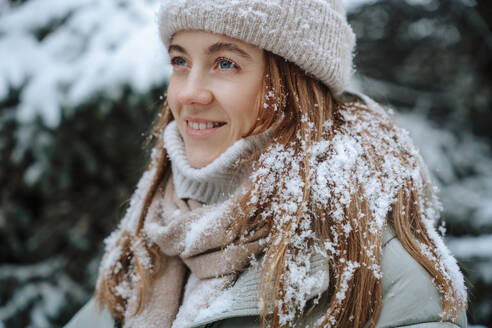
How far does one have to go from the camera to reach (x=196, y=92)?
1.34 m

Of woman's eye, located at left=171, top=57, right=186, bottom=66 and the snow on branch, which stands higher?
the snow on branch

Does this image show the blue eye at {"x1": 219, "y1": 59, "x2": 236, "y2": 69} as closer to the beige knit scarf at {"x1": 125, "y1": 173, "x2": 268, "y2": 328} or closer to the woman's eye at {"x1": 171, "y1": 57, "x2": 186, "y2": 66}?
the woman's eye at {"x1": 171, "y1": 57, "x2": 186, "y2": 66}

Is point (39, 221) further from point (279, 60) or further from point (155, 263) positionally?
point (279, 60)

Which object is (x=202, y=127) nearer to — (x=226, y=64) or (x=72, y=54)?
(x=226, y=64)

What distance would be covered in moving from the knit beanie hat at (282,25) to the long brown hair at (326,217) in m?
0.07

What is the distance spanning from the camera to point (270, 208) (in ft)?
4.20

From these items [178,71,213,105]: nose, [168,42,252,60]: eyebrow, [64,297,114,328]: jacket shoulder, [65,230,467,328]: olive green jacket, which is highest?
[168,42,252,60]: eyebrow

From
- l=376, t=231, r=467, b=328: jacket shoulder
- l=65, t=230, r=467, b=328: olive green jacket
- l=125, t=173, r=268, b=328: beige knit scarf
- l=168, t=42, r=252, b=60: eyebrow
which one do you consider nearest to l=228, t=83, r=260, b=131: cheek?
l=168, t=42, r=252, b=60: eyebrow

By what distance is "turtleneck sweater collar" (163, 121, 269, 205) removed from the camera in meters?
1.34

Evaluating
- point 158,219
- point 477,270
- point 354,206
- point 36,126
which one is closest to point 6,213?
point 36,126

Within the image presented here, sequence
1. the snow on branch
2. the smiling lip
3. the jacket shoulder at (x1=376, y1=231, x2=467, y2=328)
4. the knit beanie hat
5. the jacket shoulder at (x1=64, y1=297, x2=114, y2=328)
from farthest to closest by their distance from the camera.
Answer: the snow on branch
the jacket shoulder at (x1=64, y1=297, x2=114, y2=328)
the smiling lip
the knit beanie hat
the jacket shoulder at (x1=376, y1=231, x2=467, y2=328)

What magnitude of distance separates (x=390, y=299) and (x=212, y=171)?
28.2 inches

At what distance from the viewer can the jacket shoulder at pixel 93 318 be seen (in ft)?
5.46

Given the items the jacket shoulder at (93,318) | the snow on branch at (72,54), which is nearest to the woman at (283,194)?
the jacket shoulder at (93,318)
